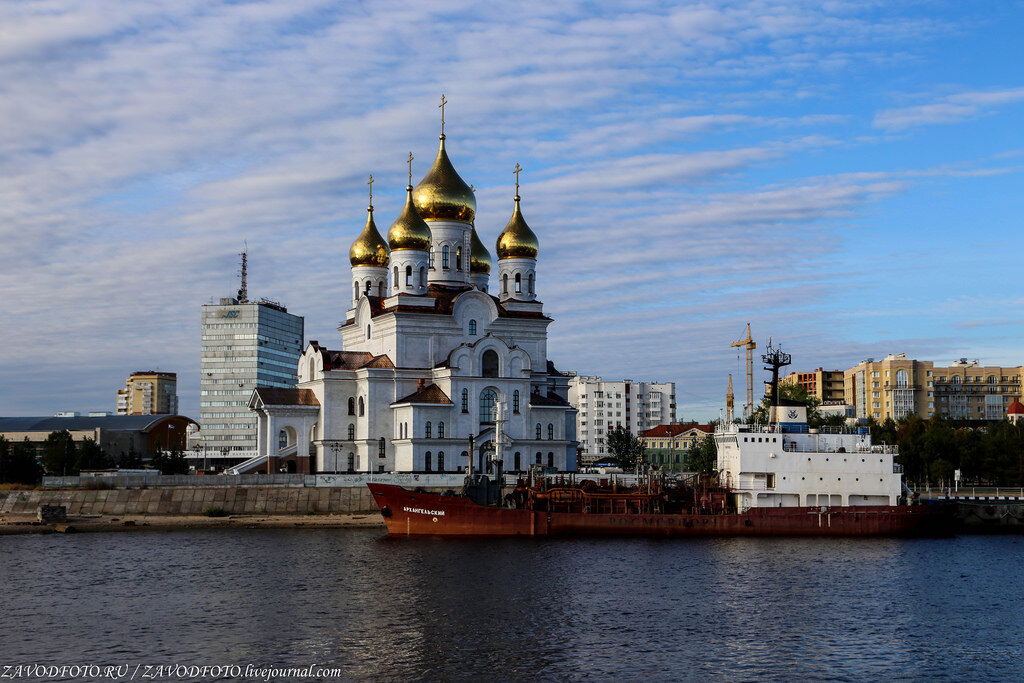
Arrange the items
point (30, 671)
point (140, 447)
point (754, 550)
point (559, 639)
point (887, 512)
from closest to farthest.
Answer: point (30, 671)
point (559, 639)
point (754, 550)
point (887, 512)
point (140, 447)

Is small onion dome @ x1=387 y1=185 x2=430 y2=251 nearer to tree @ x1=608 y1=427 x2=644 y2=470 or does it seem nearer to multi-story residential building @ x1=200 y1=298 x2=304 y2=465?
tree @ x1=608 y1=427 x2=644 y2=470

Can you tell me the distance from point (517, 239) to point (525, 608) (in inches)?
1789

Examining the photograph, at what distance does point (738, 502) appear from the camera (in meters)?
56.6

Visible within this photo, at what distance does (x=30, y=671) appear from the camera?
2625 cm

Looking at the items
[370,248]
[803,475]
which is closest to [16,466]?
[370,248]

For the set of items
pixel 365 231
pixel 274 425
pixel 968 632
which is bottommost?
pixel 968 632

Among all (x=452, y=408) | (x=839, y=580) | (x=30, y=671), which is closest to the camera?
(x=30, y=671)

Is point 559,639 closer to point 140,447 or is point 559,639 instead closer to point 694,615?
point 694,615

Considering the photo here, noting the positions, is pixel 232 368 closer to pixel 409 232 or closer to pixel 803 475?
pixel 409 232

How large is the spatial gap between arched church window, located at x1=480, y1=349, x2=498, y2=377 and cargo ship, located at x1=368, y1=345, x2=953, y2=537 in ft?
46.1

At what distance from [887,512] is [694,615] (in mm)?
25421

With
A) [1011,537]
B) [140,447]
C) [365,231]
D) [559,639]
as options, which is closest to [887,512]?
[1011,537]

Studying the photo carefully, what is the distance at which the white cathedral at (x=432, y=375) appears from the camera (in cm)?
6925

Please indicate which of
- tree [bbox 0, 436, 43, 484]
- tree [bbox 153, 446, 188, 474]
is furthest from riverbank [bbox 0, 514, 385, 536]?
tree [bbox 153, 446, 188, 474]
